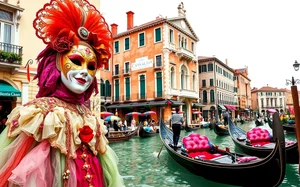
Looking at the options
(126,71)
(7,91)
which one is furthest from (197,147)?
(126,71)

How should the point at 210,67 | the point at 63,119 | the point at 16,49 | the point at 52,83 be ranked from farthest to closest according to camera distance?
the point at 210,67 → the point at 16,49 → the point at 52,83 → the point at 63,119

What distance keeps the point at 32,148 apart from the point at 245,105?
158ft

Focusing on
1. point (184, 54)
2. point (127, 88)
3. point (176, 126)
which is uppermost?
point (184, 54)

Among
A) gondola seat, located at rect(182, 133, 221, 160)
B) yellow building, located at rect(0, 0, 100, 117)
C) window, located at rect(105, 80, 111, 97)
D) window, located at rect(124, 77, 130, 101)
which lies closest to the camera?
gondola seat, located at rect(182, 133, 221, 160)

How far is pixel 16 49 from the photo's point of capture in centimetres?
799

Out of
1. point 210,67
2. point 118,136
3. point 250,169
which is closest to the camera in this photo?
point 250,169

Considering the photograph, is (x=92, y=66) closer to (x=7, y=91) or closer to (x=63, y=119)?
(x=63, y=119)

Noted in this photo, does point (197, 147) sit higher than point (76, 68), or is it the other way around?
point (76, 68)

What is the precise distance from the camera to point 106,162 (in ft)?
4.81

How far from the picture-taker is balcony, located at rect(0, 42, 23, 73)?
7.46m

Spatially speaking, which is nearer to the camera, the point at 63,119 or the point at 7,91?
the point at 63,119

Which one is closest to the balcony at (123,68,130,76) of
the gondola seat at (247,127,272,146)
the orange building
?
the orange building

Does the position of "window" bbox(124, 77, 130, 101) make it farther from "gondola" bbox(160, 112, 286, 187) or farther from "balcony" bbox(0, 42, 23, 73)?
"gondola" bbox(160, 112, 286, 187)

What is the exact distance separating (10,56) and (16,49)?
496 mm
